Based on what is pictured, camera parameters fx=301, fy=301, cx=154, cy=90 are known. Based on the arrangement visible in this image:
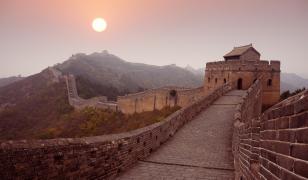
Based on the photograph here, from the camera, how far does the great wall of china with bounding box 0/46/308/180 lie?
2.28m

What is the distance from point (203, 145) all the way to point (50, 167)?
662 cm

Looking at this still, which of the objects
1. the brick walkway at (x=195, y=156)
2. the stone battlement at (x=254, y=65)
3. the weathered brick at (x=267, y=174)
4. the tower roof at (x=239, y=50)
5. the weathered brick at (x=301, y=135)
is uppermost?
the tower roof at (x=239, y=50)

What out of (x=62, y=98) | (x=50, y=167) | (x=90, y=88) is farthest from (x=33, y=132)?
(x=50, y=167)

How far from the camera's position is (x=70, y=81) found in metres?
55.8

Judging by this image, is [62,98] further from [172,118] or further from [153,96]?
[172,118]

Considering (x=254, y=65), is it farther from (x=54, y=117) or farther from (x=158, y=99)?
(x=54, y=117)

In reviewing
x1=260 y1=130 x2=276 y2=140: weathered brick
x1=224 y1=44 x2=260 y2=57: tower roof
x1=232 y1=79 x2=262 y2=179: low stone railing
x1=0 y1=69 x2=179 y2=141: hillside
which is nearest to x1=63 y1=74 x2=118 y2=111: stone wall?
x1=0 y1=69 x2=179 y2=141: hillside

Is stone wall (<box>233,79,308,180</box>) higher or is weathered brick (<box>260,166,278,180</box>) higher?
stone wall (<box>233,79,308,180</box>)

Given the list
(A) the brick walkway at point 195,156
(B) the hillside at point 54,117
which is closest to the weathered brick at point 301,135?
(A) the brick walkway at point 195,156

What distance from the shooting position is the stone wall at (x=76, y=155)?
17.7ft

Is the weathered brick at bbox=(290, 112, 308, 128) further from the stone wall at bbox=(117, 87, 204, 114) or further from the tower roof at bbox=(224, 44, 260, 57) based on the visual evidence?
the tower roof at bbox=(224, 44, 260, 57)

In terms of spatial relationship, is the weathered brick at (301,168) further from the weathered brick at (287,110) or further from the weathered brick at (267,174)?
the weathered brick at (267,174)

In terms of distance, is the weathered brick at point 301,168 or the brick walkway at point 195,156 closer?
the weathered brick at point 301,168

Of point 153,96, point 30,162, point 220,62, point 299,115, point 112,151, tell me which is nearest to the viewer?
point 299,115
